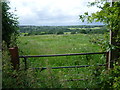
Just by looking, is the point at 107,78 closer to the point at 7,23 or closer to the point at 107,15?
the point at 107,15

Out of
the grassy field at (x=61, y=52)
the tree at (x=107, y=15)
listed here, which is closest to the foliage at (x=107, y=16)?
the tree at (x=107, y=15)

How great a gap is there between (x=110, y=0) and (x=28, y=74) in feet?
5.30

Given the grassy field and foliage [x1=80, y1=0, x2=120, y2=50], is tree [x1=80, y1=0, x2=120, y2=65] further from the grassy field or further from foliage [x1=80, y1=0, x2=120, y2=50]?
the grassy field

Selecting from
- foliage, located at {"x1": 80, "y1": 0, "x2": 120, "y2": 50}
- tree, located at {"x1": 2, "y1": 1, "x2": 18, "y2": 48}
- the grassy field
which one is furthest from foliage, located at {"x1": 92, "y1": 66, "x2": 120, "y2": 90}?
tree, located at {"x1": 2, "y1": 1, "x2": 18, "y2": 48}

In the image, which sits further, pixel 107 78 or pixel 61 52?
pixel 61 52

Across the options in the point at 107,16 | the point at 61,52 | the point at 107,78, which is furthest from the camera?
the point at 61,52

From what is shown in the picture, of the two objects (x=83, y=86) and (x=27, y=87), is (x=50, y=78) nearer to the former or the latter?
(x=27, y=87)

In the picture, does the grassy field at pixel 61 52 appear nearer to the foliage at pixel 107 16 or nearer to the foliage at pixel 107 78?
the foliage at pixel 107 78

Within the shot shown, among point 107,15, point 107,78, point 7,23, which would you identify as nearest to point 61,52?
point 7,23

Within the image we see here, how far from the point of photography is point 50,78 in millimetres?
2455

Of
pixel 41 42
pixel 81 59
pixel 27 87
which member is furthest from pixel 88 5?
pixel 41 42

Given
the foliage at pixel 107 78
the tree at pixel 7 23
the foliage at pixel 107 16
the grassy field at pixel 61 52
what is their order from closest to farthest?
the foliage at pixel 107 16 → the foliage at pixel 107 78 → the grassy field at pixel 61 52 → the tree at pixel 7 23

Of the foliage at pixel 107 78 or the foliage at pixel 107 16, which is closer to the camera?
the foliage at pixel 107 16

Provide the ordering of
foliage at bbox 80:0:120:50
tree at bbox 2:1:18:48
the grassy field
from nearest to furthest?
1. foliage at bbox 80:0:120:50
2. the grassy field
3. tree at bbox 2:1:18:48
